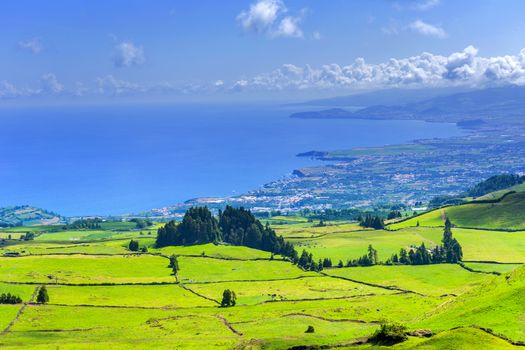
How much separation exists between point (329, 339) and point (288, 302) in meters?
44.5

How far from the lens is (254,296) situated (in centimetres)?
11894

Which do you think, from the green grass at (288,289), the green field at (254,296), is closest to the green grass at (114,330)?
the green field at (254,296)

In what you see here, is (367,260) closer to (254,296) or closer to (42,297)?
(254,296)

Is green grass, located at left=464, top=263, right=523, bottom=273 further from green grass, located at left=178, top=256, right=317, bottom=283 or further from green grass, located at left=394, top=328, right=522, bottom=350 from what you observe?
green grass, located at left=394, top=328, right=522, bottom=350

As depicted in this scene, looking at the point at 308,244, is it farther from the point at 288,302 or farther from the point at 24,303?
the point at 24,303

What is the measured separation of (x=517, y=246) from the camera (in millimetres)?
170000

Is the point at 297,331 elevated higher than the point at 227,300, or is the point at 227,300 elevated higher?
the point at 227,300

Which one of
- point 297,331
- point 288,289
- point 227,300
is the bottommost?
point 297,331

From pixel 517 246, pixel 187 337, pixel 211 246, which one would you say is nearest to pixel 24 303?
pixel 187 337

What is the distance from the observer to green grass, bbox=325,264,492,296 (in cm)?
12656

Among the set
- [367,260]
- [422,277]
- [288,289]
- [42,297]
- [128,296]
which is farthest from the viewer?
[367,260]

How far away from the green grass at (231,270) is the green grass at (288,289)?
6.16 m

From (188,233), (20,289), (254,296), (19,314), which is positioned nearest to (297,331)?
(254,296)

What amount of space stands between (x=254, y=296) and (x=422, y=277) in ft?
128
